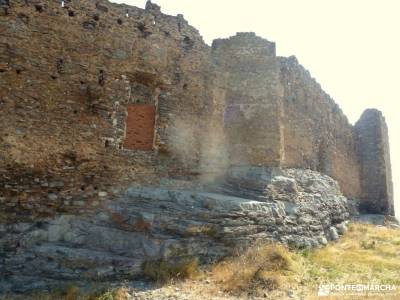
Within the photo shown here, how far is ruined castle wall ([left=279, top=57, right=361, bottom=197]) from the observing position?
47.9 ft

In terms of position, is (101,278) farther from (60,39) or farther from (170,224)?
(60,39)

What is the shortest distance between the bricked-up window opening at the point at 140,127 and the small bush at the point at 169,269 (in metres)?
3.37

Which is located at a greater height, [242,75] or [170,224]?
[242,75]

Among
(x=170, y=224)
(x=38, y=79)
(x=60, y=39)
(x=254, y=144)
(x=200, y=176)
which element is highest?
(x=60, y=39)

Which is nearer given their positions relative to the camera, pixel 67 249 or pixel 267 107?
pixel 67 249

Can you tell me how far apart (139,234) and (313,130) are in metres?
9.65

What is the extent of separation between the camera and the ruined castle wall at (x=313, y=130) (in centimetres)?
1461

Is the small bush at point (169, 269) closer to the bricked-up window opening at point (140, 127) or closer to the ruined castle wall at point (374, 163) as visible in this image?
the bricked-up window opening at point (140, 127)

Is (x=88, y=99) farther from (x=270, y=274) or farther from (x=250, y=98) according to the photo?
(x=270, y=274)

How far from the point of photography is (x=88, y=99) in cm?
1020

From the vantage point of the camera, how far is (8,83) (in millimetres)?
9266

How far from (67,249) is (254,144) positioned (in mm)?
6367

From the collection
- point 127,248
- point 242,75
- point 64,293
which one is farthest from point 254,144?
point 64,293

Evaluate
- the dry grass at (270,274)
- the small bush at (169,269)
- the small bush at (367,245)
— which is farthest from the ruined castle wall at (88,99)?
the small bush at (367,245)
